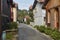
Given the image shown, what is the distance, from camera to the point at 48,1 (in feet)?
82.4

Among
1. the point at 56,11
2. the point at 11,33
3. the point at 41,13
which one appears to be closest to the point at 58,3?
the point at 56,11

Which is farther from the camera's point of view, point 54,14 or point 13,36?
point 54,14

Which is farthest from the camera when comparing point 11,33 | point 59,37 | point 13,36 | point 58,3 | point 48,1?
point 48,1

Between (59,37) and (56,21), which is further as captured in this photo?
(56,21)

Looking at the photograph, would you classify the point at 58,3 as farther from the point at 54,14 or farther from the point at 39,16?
the point at 39,16

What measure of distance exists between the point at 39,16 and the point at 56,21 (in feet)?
66.6

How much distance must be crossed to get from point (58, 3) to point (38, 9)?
75.7ft

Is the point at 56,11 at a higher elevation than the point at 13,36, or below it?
higher

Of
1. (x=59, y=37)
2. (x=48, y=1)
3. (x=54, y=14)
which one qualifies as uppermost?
(x=48, y=1)

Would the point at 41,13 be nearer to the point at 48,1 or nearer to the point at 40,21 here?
the point at 40,21

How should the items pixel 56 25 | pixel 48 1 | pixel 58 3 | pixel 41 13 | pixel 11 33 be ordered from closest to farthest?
pixel 11 33 → pixel 58 3 → pixel 56 25 → pixel 48 1 → pixel 41 13

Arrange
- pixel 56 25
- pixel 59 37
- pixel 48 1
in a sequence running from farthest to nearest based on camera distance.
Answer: pixel 48 1
pixel 56 25
pixel 59 37

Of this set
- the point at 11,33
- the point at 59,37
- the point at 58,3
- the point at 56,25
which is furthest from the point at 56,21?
the point at 11,33

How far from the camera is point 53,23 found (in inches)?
874
